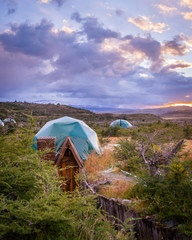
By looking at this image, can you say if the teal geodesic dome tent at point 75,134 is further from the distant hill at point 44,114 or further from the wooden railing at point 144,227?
the distant hill at point 44,114

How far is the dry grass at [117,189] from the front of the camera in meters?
5.24

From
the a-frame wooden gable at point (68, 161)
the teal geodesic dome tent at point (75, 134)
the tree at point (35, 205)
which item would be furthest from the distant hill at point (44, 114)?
the tree at point (35, 205)

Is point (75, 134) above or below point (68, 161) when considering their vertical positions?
above

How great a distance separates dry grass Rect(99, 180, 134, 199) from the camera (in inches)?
206

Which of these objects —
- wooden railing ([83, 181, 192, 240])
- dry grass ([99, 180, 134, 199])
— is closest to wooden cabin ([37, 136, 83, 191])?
dry grass ([99, 180, 134, 199])

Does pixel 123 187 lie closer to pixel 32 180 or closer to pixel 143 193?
pixel 143 193

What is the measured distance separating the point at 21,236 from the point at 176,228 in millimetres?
3259

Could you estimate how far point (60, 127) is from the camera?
9.51m

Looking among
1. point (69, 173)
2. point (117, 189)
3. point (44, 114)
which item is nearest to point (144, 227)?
point (117, 189)

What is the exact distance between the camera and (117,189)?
555cm

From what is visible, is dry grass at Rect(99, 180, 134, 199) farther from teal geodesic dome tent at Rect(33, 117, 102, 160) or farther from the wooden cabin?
teal geodesic dome tent at Rect(33, 117, 102, 160)

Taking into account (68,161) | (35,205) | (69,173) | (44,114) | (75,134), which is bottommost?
(69,173)

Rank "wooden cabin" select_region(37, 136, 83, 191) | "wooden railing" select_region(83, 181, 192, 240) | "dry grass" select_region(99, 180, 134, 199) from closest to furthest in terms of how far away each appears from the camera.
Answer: "wooden railing" select_region(83, 181, 192, 240) < "dry grass" select_region(99, 180, 134, 199) < "wooden cabin" select_region(37, 136, 83, 191)

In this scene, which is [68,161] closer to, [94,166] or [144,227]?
[94,166]
